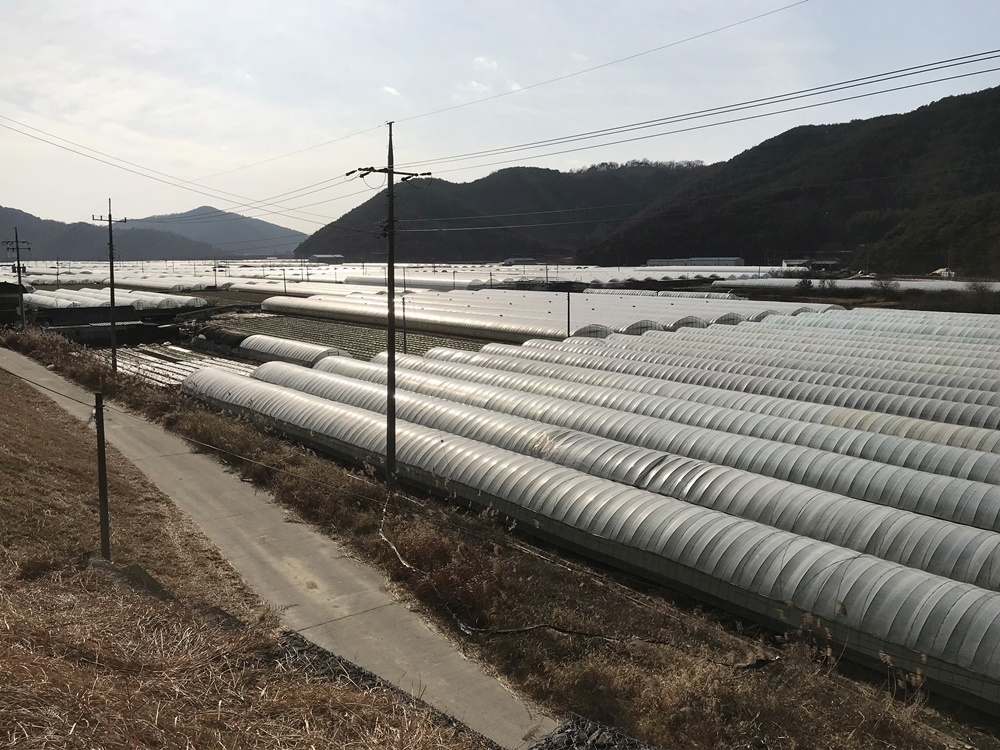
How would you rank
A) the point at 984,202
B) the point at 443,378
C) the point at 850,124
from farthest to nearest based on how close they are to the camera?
the point at 850,124, the point at 984,202, the point at 443,378

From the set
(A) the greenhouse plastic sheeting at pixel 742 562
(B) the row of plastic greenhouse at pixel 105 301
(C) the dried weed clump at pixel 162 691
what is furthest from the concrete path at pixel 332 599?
(B) the row of plastic greenhouse at pixel 105 301

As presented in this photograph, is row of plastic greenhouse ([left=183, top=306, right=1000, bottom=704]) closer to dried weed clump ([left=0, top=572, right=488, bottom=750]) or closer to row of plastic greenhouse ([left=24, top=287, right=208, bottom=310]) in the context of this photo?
dried weed clump ([left=0, top=572, right=488, bottom=750])

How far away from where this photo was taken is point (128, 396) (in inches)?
1377

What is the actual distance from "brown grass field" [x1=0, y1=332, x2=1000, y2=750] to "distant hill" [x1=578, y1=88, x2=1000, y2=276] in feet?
301

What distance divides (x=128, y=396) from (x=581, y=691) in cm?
3046

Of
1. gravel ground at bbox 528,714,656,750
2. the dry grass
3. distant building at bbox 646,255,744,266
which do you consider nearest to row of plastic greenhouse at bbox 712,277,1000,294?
distant building at bbox 646,255,744,266

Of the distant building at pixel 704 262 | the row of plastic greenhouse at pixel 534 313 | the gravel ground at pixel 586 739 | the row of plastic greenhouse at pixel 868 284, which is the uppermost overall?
the distant building at pixel 704 262

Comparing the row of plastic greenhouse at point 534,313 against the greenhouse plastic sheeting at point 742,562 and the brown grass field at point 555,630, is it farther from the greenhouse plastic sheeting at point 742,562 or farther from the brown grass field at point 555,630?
the brown grass field at point 555,630

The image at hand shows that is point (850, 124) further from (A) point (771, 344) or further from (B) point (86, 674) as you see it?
(B) point (86, 674)

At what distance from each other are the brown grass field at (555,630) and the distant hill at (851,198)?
9160 cm

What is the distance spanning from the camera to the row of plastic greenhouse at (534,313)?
4591 cm

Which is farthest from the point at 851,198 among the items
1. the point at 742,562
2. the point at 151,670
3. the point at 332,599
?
the point at 151,670

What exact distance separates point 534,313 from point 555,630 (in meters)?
41.9

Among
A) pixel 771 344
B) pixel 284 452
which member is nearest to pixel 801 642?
pixel 284 452
